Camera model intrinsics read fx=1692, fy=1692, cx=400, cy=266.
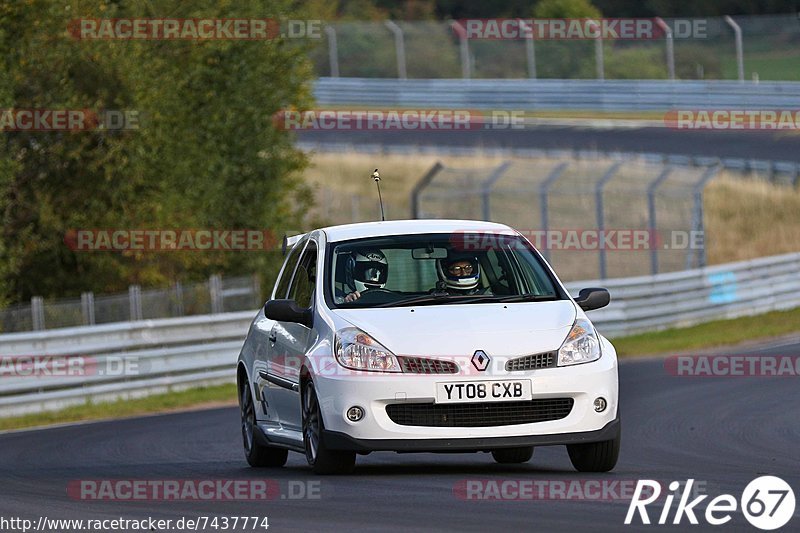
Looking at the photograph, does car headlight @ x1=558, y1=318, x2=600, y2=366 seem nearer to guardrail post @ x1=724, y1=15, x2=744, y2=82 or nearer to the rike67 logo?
the rike67 logo

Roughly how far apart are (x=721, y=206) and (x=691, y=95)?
173 inches

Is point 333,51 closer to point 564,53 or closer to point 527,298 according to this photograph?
point 564,53

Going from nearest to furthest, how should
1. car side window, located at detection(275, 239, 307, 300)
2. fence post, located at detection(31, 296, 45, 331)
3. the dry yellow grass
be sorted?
car side window, located at detection(275, 239, 307, 300), fence post, located at detection(31, 296, 45, 331), the dry yellow grass

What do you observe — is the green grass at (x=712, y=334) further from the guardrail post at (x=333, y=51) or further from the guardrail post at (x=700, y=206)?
the guardrail post at (x=333, y=51)

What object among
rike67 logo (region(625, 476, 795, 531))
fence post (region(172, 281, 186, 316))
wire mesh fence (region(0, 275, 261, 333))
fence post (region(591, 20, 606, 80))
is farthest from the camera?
fence post (region(591, 20, 606, 80))

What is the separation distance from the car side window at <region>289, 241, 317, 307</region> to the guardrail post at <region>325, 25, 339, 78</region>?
124 ft

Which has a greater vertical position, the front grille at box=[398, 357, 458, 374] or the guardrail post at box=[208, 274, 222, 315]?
the front grille at box=[398, 357, 458, 374]

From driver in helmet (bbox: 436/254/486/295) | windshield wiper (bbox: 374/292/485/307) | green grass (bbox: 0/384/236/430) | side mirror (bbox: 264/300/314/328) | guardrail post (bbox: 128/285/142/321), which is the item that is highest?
driver in helmet (bbox: 436/254/486/295)

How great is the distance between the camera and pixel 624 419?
14867 mm

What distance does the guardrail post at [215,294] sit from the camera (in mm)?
24734

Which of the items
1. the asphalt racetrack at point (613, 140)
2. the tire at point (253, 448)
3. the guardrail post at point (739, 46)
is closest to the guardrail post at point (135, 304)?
the tire at point (253, 448)

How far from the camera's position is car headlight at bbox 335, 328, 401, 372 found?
9625 mm

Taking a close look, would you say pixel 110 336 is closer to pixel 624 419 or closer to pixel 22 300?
pixel 22 300

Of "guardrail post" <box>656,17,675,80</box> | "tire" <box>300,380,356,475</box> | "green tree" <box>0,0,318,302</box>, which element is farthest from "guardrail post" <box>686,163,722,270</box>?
"tire" <box>300,380,356,475</box>
